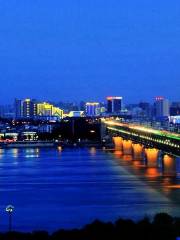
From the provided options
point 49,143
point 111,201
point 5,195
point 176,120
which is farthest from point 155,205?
point 176,120

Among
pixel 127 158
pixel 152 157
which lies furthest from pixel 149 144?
pixel 127 158

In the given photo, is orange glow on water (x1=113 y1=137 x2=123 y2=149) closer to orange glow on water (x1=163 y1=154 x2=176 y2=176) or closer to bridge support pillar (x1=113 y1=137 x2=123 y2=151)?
bridge support pillar (x1=113 y1=137 x2=123 y2=151)

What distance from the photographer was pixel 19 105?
12206cm

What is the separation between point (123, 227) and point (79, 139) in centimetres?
5061

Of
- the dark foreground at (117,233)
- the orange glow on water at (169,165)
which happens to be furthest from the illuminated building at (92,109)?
the dark foreground at (117,233)

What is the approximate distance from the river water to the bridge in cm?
56

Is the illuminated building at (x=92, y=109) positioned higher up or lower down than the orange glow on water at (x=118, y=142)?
higher up

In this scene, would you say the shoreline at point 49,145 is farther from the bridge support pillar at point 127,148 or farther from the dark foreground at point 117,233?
the dark foreground at point 117,233

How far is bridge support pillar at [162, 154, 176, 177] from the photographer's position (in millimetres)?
29891

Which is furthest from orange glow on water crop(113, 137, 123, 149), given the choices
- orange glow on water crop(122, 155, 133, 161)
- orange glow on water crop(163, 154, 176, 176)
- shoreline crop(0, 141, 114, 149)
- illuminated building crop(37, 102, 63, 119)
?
illuminated building crop(37, 102, 63, 119)

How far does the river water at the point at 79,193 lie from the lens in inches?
691

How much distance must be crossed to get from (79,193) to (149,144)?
1419cm

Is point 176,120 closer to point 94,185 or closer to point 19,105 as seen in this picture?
point 94,185

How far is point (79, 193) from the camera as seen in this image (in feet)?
75.3
